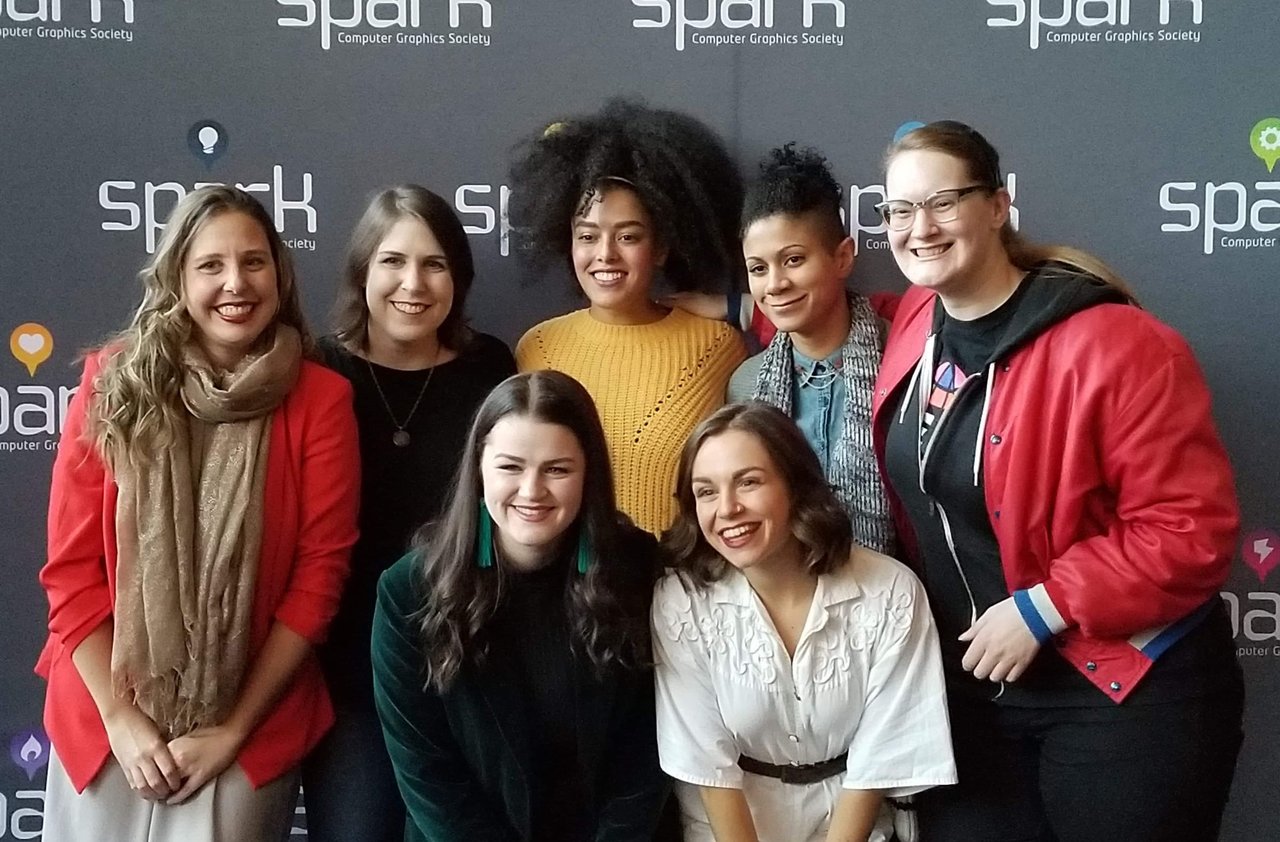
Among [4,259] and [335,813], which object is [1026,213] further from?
[4,259]

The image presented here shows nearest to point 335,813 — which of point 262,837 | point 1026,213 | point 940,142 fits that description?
point 262,837

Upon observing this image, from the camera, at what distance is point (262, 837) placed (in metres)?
1.85

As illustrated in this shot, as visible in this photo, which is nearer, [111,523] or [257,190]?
[111,523]

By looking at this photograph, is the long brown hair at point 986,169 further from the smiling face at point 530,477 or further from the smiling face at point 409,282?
the smiling face at point 409,282

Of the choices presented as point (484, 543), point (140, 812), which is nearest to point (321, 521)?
point (484, 543)

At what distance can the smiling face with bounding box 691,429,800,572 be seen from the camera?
65.0 inches

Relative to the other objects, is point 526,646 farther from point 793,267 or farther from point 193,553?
point 793,267

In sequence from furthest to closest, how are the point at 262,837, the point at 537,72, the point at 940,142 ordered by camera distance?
the point at 537,72, the point at 262,837, the point at 940,142

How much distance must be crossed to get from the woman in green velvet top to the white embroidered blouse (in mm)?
80

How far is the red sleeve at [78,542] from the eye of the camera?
1.77m

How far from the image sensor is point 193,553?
175cm

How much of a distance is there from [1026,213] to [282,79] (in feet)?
5.23

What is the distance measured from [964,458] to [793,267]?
46cm

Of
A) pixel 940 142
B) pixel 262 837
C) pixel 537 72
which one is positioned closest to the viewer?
pixel 940 142
